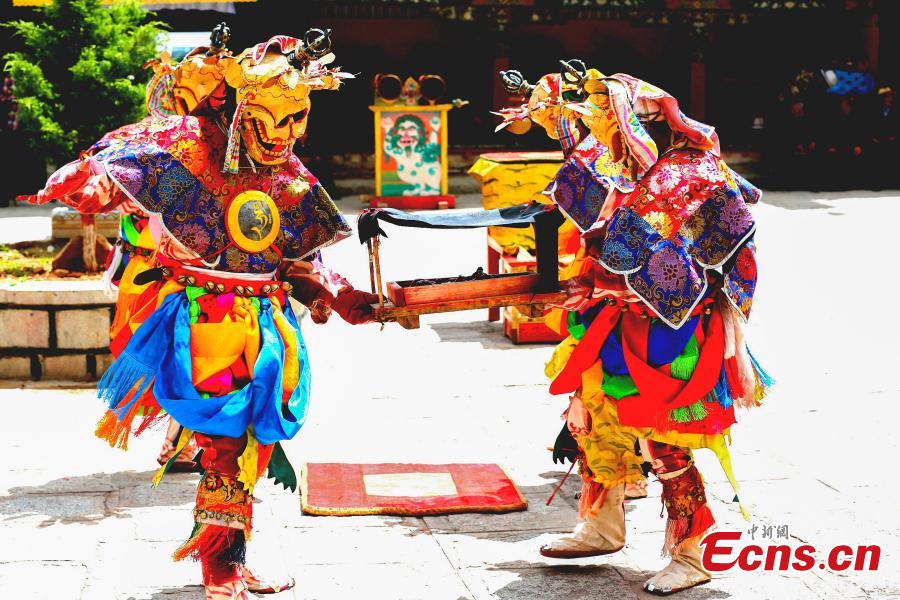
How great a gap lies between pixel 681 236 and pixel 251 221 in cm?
148

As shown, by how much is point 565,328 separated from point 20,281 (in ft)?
12.1

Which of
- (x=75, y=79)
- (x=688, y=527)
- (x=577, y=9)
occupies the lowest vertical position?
(x=688, y=527)

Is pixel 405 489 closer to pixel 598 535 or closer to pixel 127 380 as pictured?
pixel 598 535

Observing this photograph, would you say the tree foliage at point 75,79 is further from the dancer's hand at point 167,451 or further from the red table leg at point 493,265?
the dancer's hand at point 167,451

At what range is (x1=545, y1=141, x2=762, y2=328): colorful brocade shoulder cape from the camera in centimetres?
402

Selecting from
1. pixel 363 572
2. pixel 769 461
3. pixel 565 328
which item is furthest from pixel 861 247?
pixel 363 572

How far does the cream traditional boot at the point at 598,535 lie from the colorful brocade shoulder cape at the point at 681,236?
2.69 feet

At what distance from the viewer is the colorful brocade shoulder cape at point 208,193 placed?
3965mm

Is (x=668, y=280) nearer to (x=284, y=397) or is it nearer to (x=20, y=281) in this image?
(x=284, y=397)

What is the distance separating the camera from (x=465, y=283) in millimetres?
4199

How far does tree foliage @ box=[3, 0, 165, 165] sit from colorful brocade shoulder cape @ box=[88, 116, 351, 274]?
4231mm

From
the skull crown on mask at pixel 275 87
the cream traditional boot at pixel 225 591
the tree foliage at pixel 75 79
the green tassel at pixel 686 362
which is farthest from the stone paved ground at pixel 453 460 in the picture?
the tree foliage at pixel 75 79

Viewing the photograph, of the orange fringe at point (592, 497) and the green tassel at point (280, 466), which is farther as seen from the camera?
the orange fringe at point (592, 497)

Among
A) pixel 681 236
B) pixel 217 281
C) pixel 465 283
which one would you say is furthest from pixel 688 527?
pixel 217 281
